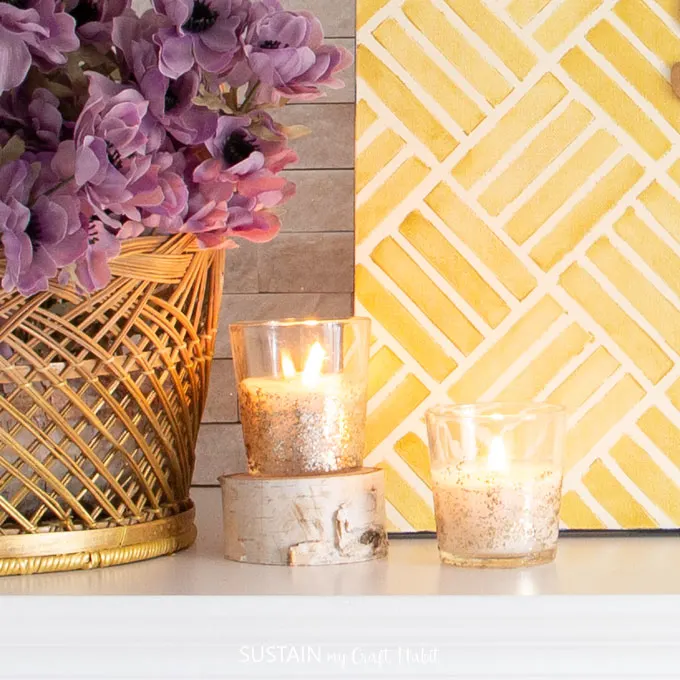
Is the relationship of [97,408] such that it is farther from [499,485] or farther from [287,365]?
[499,485]

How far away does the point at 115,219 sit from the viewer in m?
0.69

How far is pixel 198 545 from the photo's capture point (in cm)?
86

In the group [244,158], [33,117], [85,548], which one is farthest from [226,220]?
[85,548]

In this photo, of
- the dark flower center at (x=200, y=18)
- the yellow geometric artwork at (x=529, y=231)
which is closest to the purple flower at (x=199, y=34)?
the dark flower center at (x=200, y=18)

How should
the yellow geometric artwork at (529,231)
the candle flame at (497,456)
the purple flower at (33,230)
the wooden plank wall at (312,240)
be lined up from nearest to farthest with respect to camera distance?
the purple flower at (33,230), the candle flame at (497,456), the yellow geometric artwork at (529,231), the wooden plank wall at (312,240)

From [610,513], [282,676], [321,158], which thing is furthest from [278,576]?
[321,158]

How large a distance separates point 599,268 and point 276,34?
14.0 inches

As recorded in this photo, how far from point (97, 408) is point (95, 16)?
28 centimetres

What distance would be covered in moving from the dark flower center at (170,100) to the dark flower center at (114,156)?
64 millimetres

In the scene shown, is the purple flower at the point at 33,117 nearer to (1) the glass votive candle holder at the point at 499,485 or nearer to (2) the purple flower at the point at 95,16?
(2) the purple flower at the point at 95,16

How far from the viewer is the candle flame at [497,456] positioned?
0.74 m

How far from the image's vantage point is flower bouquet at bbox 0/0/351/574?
651 mm

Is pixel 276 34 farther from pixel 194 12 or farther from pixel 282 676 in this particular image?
pixel 282 676

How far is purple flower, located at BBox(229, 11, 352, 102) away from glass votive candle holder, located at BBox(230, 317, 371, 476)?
0.19 metres
